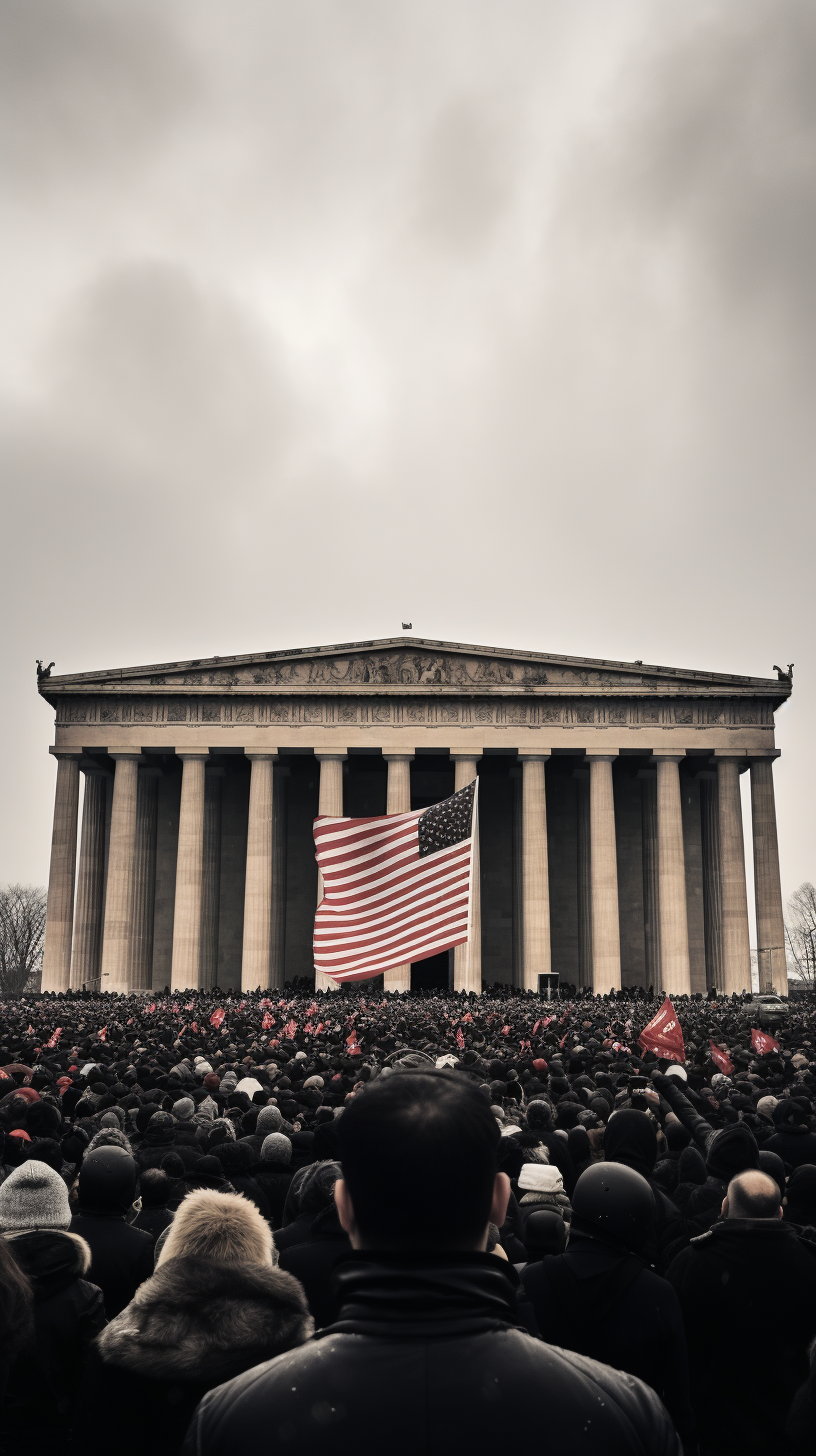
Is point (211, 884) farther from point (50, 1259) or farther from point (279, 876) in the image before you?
point (50, 1259)

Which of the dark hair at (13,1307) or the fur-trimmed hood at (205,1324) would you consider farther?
the dark hair at (13,1307)

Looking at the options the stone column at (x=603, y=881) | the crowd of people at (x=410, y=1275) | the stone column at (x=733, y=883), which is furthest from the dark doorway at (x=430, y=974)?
the crowd of people at (x=410, y=1275)

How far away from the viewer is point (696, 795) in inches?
2726

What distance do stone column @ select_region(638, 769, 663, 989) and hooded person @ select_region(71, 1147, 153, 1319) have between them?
190 ft

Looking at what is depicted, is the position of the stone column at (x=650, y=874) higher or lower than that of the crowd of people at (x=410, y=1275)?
higher

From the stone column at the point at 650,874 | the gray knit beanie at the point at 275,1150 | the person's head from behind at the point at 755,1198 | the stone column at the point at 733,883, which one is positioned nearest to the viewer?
the person's head from behind at the point at 755,1198

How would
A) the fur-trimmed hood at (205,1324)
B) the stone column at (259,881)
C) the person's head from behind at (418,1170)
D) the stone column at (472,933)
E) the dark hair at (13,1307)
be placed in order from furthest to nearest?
the stone column at (259,881)
the stone column at (472,933)
the dark hair at (13,1307)
the fur-trimmed hood at (205,1324)
the person's head from behind at (418,1170)

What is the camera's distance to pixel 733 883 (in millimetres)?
62281

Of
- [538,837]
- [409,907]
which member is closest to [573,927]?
[538,837]

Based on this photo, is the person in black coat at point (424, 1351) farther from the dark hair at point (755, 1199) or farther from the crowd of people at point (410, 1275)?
the dark hair at point (755, 1199)

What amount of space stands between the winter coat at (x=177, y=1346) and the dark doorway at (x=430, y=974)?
64.9m

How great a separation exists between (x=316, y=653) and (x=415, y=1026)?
33.5 metres

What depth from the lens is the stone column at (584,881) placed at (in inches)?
2544

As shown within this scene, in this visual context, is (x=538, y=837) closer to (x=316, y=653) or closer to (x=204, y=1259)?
(x=316, y=653)
